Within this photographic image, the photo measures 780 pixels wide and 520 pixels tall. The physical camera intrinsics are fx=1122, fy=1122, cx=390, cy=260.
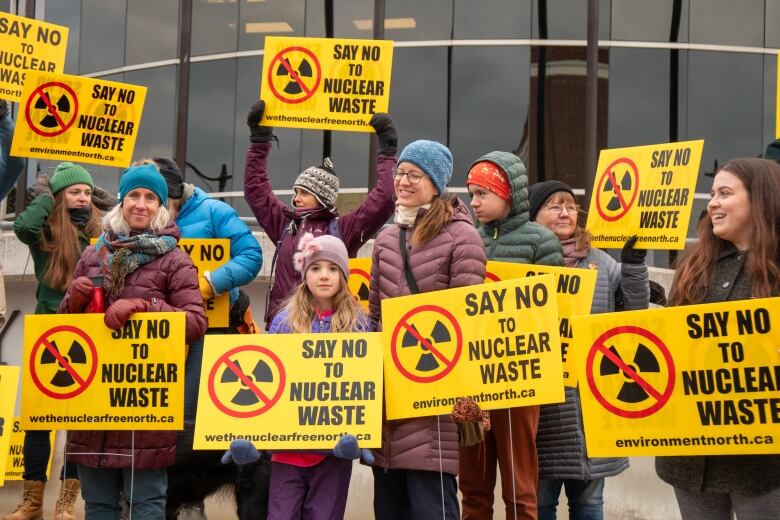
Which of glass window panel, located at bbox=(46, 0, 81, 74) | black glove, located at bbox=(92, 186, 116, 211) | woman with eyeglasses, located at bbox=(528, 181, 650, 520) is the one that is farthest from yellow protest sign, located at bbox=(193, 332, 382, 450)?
glass window panel, located at bbox=(46, 0, 81, 74)

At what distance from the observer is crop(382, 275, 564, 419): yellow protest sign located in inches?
189

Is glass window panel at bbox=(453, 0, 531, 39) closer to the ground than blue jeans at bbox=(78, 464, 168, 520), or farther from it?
farther from it

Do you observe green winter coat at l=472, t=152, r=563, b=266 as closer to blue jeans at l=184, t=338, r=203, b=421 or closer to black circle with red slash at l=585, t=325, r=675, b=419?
black circle with red slash at l=585, t=325, r=675, b=419

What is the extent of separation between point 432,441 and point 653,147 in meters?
2.75

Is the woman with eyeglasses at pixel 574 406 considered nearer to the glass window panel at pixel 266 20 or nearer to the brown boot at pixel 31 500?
the brown boot at pixel 31 500

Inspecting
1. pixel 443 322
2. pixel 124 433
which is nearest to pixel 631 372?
pixel 443 322

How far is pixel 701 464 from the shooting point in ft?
13.1

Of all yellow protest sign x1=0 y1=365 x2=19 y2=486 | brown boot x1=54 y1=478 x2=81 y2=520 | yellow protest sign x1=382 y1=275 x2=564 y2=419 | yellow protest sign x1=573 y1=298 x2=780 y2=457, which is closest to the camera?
yellow protest sign x1=573 y1=298 x2=780 y2=457

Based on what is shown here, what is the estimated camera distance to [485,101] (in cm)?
1452

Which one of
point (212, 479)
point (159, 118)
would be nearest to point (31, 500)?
point (212, 479)

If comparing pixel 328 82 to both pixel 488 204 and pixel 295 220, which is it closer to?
pixel 295 220

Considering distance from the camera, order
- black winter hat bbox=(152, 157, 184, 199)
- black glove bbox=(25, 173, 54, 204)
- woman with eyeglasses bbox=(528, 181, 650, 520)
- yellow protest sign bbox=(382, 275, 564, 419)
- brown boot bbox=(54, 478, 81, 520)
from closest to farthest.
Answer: yellow protest sign bbox=(382, 275, 564, 419)
woman with eyeglasses bbox=(528, 181, 650, 520)
black winter hat bbox=(152, 157, 184, 199)
brown boot bbox=(54, 478, 81, 520)
black glove bbox=(25, 173, 54, 204)

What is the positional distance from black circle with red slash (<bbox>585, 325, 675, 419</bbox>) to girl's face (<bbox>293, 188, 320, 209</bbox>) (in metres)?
2.52

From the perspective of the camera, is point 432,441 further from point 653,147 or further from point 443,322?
point 653,147
